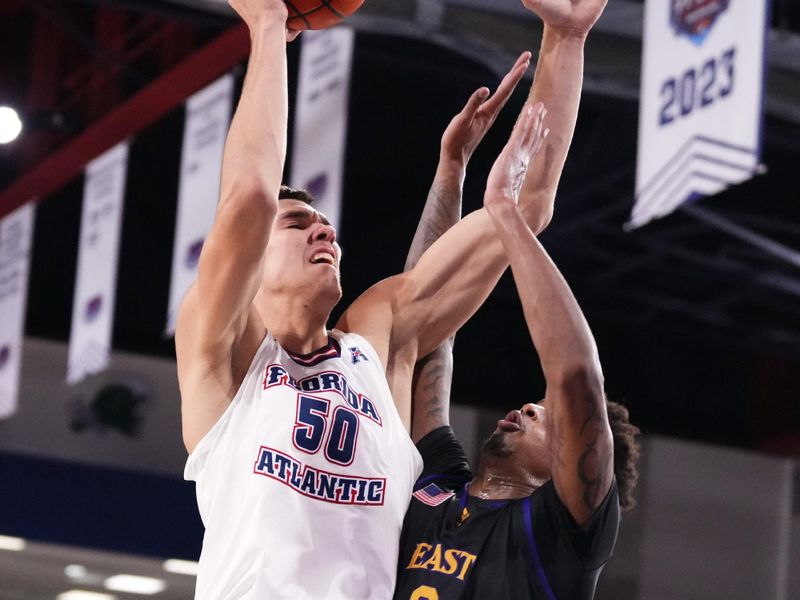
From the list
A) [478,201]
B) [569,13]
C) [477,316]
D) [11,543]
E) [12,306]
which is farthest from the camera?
[477,316]

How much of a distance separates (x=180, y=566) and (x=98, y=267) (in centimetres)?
249

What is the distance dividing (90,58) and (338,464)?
29.2 ft

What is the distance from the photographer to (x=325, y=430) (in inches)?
130

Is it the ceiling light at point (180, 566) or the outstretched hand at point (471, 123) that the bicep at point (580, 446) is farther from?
the ceiling light at point (180, 566)

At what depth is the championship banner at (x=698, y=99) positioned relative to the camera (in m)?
6.32

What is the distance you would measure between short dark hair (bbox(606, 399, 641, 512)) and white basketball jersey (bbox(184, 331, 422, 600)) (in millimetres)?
692

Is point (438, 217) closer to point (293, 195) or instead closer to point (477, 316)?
point (293, 195)

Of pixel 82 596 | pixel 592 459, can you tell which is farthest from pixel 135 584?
pixel 592 459

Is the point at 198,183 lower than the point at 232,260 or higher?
higher

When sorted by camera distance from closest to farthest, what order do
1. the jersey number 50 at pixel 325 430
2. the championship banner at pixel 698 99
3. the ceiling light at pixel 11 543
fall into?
the jersey number 50 at pixel 325 430 → the championship banner at pixel 698 99 → the ceiling light at pixel 11 543

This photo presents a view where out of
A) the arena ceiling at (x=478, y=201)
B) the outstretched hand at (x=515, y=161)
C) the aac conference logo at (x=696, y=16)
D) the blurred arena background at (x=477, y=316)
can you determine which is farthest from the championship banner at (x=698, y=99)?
the outstretched hand at (x=515, y=161)

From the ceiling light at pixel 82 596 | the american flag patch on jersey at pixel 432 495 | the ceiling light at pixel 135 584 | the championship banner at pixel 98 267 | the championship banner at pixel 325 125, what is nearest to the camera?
the american flag patch on jersey at pixel 432 495

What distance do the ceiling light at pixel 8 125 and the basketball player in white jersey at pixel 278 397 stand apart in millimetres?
6092

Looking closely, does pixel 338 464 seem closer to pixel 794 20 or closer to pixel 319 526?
pixel 319 526
